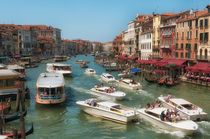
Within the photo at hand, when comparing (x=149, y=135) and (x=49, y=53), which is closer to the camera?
(x=149, y=135)

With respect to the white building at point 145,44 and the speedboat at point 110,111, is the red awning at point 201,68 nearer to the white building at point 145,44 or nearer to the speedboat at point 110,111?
the speedboat at point 110,111

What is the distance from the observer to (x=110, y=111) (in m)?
26.2

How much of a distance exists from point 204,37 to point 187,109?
1027 inches

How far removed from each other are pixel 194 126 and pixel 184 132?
0.68m

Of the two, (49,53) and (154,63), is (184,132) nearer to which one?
(154,63)

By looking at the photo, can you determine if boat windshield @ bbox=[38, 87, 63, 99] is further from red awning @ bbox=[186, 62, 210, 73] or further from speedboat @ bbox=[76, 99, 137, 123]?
red awning @ bbox=[186, 62, 210, 73]

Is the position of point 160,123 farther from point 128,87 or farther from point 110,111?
point 128,87

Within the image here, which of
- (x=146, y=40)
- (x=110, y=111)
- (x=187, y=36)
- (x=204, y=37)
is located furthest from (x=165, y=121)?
(x=146, y=40)

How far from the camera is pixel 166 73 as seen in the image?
5488 cm

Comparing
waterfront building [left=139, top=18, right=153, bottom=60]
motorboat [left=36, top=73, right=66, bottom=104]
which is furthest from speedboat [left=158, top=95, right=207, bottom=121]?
waterfront building [left=139, top=18, right=153, bottom=60]

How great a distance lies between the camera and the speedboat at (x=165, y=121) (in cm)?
2234

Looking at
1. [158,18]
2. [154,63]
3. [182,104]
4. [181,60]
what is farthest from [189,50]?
[182,104]

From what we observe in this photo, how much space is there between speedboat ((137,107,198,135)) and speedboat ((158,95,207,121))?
1717mm

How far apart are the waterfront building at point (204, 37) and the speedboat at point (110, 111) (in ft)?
83.7
